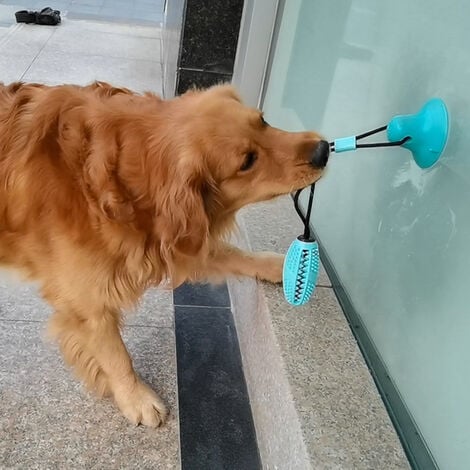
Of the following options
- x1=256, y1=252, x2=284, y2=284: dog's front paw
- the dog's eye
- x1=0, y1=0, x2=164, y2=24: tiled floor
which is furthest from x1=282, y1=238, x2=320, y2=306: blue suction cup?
x1=0, y1=0, x2=164, y2=24: tiled floor

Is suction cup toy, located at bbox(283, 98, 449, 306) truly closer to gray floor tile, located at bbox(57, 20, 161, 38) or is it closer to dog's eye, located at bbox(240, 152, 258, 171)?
dog's eye, located at bbox(240, 152, 258, 171)

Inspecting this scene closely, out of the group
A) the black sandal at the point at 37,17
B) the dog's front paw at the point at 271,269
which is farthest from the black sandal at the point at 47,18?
the dog's front paw at the point at 271,269

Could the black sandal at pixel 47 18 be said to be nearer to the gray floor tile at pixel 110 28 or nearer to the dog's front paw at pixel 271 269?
the gray floor tile at pixel 110 28

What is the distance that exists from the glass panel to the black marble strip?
523 millimetres

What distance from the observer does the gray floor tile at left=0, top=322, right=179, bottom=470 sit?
1.72 meters

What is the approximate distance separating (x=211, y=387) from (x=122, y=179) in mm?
922

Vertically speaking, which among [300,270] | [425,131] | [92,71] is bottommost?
[92,71]

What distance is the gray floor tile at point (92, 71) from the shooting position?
4.48 m

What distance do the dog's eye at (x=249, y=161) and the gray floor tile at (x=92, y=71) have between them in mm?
3150

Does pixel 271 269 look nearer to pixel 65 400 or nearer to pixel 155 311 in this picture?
pixel 155 311

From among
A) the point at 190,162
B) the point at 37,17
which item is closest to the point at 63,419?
the point at 190,162

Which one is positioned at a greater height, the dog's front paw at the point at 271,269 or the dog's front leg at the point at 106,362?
the dog's front paw at the point at 271,269

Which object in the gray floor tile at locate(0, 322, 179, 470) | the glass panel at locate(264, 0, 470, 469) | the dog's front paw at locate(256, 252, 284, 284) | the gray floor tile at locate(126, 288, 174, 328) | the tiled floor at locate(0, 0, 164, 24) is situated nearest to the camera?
the glass panel at locate(264, 0, 470, 469)

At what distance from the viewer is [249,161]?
1539 millimetres
